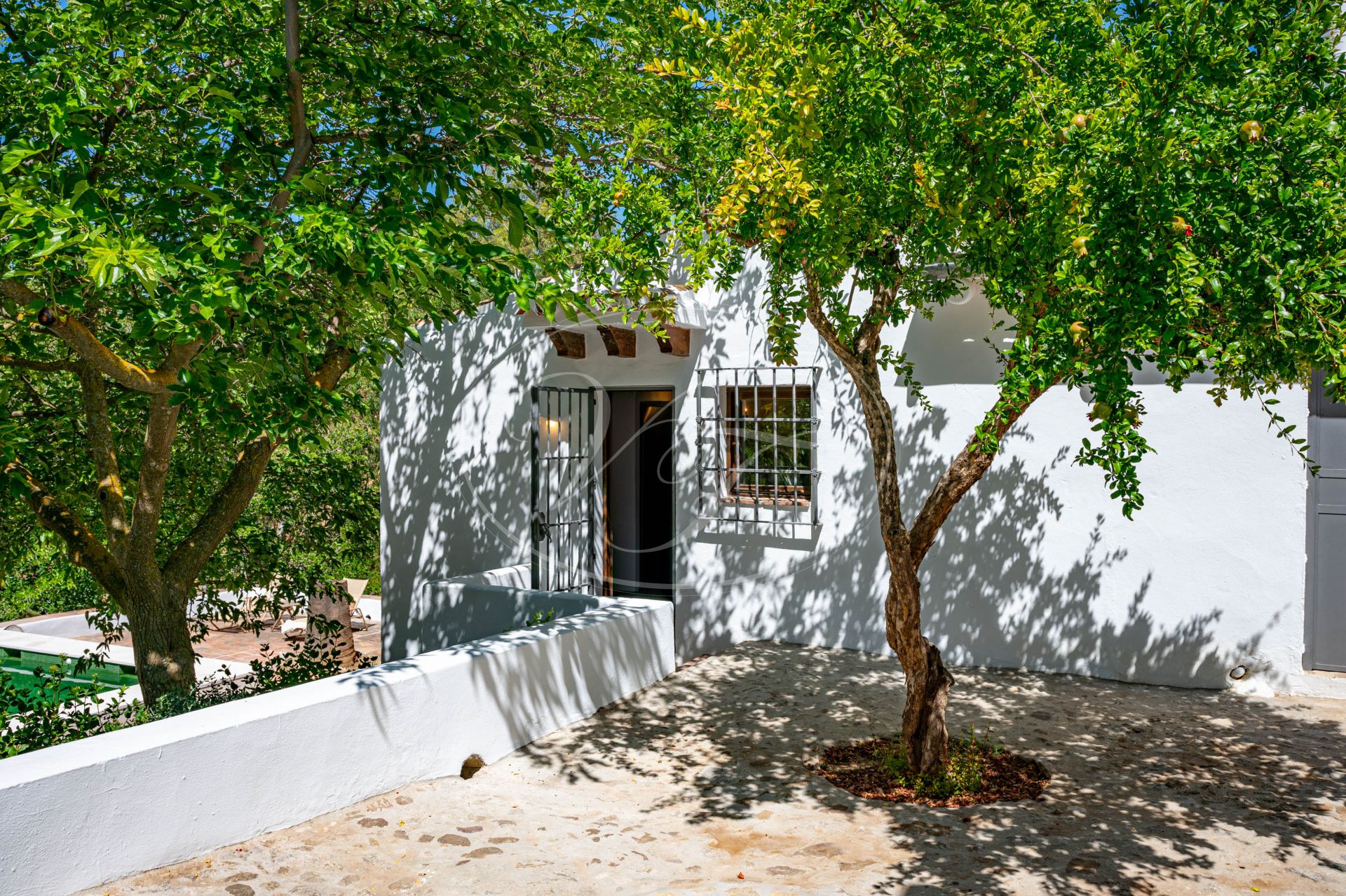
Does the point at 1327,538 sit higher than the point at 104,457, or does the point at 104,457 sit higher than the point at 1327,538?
the point at 104,457

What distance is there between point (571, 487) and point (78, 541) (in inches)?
173

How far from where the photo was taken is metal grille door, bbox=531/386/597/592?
9.12 metres

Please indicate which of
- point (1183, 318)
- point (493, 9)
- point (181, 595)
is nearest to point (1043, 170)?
point (1183, 318)

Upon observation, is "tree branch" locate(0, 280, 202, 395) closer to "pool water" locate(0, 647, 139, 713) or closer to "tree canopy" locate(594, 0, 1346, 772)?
"tree canopy" locate(594, 0, 1346, 772)

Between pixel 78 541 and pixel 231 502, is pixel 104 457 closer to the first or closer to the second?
pixel 78 541

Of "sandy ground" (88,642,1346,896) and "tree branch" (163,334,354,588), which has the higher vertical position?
"tree branch" (163,334,354,588)

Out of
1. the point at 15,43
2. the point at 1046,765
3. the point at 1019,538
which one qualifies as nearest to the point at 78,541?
the point at 15,43

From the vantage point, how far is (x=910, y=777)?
4938 mm

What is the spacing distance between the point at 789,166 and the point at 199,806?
3859mm

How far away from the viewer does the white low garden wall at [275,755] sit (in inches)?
134

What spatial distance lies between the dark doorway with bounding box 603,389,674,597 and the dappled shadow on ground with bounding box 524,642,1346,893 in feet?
7.76

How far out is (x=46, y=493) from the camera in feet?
21.0

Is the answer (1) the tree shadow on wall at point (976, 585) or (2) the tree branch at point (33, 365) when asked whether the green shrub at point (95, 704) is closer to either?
(2) the tree branch at point (33, 365)

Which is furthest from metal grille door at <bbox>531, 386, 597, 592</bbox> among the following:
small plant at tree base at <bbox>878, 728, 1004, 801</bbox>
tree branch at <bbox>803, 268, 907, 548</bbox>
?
small plant at tree base at <bbox>878, 728, 1004, 801</bbox>
